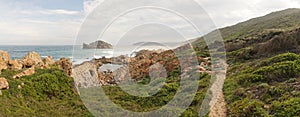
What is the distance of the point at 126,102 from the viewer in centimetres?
1504

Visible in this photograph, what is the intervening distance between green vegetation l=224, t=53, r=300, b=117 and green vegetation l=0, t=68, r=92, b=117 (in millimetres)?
7395

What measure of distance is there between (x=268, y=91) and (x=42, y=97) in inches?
457

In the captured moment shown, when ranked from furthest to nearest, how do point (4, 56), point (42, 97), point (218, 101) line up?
point (4, 56)
point (42, 97)
point (218, 101)

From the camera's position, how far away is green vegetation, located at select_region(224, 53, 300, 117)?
1052 centimetres

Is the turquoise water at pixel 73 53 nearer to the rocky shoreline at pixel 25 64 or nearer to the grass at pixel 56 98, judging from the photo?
the rocky shoreline at pixel 25 64

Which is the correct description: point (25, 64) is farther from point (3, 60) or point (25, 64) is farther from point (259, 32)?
point (259, 32)

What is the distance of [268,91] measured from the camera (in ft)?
41.6

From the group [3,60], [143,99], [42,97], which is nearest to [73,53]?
[3,60]

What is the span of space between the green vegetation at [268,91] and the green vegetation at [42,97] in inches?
291

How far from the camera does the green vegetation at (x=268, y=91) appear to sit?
1052 cm

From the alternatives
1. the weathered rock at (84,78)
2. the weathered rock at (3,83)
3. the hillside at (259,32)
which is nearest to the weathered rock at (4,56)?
the weathered rock at (3,83)

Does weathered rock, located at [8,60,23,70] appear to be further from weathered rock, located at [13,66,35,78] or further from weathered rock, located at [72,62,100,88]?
weathered rock, located at [72,62,100,88]

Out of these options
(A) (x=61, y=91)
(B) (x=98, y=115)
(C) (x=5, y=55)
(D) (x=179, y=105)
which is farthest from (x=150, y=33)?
(C) (x=5, y=55)

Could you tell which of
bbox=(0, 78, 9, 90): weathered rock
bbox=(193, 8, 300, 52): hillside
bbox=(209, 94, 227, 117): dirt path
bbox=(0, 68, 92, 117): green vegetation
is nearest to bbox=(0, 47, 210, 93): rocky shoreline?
bbox=(0, 78, 9, 90): weathered rock
